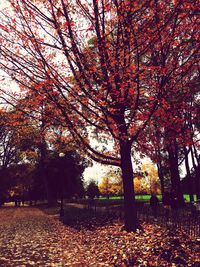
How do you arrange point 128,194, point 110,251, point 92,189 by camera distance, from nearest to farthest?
1. point 110,251
2. point 128,194
3. point 92,189

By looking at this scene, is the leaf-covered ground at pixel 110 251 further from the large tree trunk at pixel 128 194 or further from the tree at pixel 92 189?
the tree at pixel 92 189

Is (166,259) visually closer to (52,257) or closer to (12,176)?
(52,257)

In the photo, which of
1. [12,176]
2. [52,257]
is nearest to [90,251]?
[52,257]

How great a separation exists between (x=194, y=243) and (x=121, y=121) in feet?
18.9

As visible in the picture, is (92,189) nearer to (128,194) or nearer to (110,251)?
(128,194)

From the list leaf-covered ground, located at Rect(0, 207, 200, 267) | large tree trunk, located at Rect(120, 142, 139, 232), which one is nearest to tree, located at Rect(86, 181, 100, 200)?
large tree trunk, located at Rect(120, 142, 139, 232)

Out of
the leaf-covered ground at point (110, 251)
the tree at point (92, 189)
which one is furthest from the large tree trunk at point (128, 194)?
the tree at point (92, 189)

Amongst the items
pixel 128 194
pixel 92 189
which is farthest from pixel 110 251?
pixel 92 189

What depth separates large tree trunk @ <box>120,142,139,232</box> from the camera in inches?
474

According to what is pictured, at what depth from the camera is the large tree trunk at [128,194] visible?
12039mm

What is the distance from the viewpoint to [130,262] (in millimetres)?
7387

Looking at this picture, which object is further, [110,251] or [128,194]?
[128,194]

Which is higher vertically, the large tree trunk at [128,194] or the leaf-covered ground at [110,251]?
the large tree trunk at [128,194]

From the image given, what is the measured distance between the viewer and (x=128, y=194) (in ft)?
40.3
